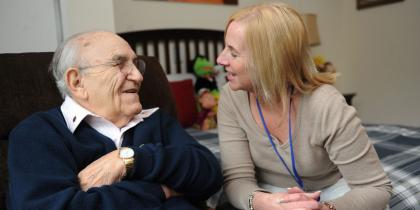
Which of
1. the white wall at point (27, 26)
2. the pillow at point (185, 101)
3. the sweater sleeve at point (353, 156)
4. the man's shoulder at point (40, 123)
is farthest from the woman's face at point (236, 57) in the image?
the pillow at point (185, 101)

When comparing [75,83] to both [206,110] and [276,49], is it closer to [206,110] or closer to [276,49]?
[276,49]

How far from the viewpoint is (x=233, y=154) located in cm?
118

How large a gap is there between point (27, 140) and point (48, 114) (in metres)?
0.13

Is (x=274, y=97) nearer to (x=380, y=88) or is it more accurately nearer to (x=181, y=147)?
(x=181, y=147)

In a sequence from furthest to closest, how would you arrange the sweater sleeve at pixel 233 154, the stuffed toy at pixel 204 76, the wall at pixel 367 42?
the wall at pixel 367 42, the stuffed toy at pixel 204 76, the sweater sleeve at pixel 233 154

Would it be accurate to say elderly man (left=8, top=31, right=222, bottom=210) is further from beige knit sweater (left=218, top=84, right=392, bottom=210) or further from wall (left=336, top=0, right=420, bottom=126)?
wall (left=336, top=0, right=420, bottom=126)

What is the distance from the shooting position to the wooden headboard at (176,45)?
2.70 m

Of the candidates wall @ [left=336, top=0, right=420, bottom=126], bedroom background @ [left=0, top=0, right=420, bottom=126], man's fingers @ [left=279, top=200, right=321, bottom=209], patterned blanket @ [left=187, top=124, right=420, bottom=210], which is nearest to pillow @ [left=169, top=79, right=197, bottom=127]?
patterned blanket @ [left=187, top=124, right=420, bottom=210]

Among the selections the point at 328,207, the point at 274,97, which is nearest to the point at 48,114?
the point at 274,97

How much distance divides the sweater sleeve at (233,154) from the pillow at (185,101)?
122 centimetres

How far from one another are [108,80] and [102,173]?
0.28 m

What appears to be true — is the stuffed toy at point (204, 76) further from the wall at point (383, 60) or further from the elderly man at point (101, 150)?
the wall at point (383, 60)

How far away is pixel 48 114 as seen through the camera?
101 cm

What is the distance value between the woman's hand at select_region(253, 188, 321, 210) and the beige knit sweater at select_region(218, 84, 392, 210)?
0.08m
